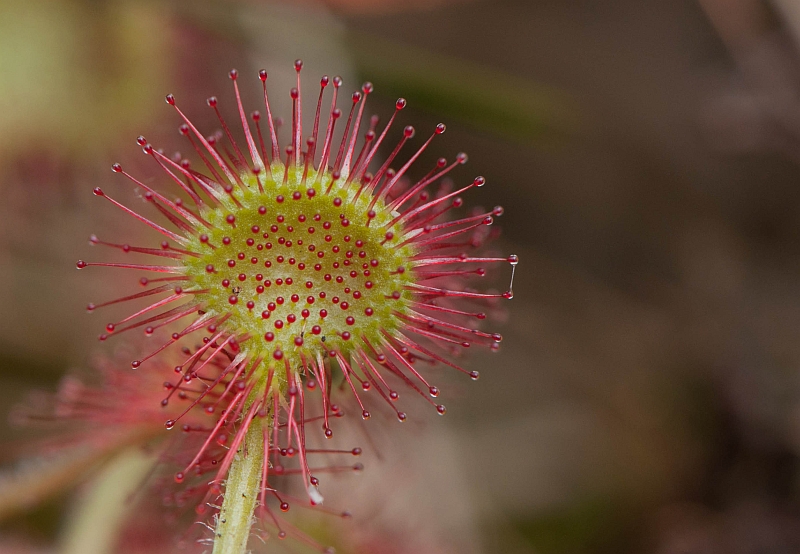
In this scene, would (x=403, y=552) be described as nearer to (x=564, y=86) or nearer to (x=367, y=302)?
(x=367, y=302)

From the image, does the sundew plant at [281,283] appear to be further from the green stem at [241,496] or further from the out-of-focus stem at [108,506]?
the out-of-focus stem at [108,506]

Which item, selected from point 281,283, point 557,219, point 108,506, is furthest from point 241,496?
point 557,219

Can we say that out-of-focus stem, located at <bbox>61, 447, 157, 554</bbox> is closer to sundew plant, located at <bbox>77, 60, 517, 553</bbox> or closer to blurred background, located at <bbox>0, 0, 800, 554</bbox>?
sundew plant, located at <bbox>77, 60, 517, 553</bbox>

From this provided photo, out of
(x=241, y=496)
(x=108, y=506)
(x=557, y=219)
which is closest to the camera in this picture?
(x=241, y=496)

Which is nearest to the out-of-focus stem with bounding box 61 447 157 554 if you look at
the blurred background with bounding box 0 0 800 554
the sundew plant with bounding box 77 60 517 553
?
the sundew plant with bounding box 77 60 517 553

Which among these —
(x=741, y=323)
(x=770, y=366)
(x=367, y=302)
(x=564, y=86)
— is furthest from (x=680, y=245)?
(x=367, y=302)

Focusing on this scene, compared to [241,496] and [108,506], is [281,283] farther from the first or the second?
[108,506]
